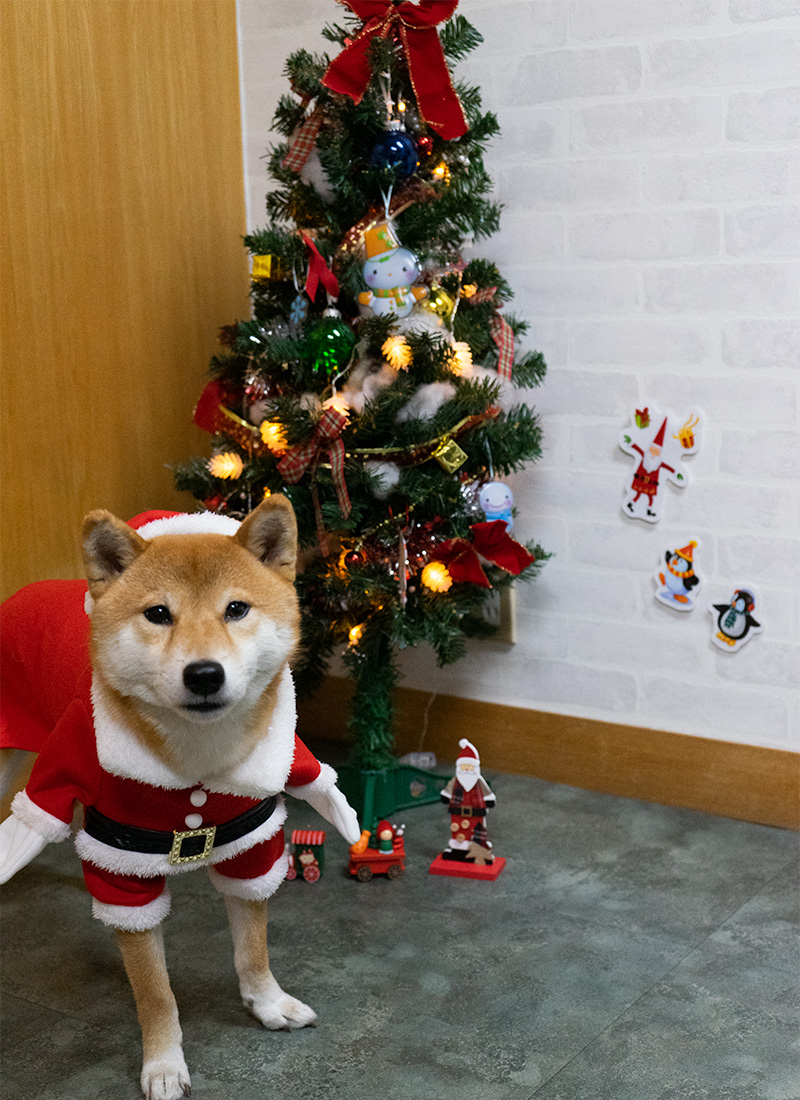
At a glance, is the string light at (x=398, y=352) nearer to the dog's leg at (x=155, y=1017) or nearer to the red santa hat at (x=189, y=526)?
the red santa hat at (x=189, y=526)

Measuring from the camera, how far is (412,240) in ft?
6.72

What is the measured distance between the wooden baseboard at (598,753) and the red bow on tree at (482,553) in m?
0.46

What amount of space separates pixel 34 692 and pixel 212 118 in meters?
1.54

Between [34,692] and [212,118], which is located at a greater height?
[212,118]

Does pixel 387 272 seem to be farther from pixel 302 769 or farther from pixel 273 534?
pixel 302 769

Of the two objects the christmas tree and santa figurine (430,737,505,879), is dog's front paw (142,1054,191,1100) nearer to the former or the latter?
santa figurine (430,737,505,879)

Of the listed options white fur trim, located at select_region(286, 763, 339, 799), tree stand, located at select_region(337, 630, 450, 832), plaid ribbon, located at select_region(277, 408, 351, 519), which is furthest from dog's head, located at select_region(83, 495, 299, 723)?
tree stand, located at select_region(337, 630, 450, 832)

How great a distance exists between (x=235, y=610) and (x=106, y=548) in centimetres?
17

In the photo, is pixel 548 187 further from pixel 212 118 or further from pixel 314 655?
pixel 314 655

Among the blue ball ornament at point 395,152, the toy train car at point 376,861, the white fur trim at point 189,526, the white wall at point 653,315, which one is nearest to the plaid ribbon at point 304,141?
the blue ball ornament at point 395,152

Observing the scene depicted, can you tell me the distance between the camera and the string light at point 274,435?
79.6 inches

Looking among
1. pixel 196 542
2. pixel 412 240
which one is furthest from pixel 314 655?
pixel 196 542

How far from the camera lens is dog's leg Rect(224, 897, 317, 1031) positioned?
152 centimetres

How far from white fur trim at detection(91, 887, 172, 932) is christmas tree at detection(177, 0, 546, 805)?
771 millimetres
